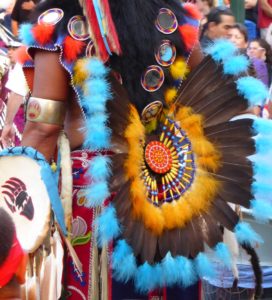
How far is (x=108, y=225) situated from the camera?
322cm

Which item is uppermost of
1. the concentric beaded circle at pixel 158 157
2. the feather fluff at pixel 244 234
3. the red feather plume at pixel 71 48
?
the red feather plume at pixel 71 48

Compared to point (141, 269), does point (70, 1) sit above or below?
above

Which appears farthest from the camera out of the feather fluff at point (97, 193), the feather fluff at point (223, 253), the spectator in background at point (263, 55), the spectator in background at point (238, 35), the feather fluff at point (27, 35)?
the spectator in background at point (263, 55)

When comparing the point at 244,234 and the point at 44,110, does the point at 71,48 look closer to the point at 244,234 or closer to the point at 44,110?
the point at 44,110

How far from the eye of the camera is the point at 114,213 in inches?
128

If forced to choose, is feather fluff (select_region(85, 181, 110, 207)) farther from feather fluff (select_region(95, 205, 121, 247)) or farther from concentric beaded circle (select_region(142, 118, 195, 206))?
concentric beaded circle (select_region(142, 118, 195, 206))

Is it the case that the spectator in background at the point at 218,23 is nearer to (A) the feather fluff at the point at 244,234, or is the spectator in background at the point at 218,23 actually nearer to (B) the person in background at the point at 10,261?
(A) the feather fluff at the point at 244,234

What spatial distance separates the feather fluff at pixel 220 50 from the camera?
11.7ft

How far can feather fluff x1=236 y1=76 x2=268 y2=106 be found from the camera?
3535mm

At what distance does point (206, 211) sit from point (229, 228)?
0.39ft

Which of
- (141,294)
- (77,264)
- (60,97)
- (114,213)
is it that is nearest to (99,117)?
(60,97)

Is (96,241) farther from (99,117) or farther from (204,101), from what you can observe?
(204,101)

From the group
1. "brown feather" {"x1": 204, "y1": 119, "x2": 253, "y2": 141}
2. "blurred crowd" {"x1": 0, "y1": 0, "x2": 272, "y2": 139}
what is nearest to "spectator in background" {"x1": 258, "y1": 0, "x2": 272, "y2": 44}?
"blurred crowd" {"x1": 0, "y1": 0, "x2": 272, "y2": 139}

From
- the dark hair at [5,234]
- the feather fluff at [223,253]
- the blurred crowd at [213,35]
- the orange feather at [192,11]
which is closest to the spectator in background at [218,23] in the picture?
the blurred crowd at [213,35]
